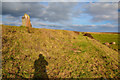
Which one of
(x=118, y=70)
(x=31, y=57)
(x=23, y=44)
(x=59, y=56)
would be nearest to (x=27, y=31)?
(x=23, y=44)

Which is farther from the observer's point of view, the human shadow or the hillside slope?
the hillside slope

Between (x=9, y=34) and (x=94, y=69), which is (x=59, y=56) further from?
(x=9, y=34)

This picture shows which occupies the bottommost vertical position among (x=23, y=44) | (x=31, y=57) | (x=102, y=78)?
(x=102, y=78)

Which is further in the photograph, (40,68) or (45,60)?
(45,60)

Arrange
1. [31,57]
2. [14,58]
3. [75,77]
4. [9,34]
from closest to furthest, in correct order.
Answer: [75,77] < [14,58] < [31,57] < [9,34]

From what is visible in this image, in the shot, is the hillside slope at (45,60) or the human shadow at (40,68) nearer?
the human shadow at (40,68)

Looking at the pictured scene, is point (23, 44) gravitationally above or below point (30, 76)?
above

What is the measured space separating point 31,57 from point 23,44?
7.52 feet

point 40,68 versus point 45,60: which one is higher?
point 45,60

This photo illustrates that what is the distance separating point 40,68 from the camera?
905 centimetres

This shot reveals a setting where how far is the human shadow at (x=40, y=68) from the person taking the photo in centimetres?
821

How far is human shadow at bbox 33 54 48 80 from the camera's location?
Answer: 8.21m

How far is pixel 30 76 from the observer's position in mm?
8039

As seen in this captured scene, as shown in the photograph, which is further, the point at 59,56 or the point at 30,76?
the point at 59,56
